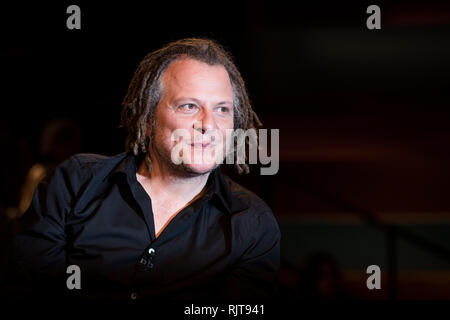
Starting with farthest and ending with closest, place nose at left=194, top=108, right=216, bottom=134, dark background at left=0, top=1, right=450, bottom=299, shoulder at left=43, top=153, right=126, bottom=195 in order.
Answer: dark background at left=0, top=1, right=450, bottom=299 → shoulder at left=43, top=153, right=126, bottom=195 → nose at left=194, top=108, right=216, bottom=134

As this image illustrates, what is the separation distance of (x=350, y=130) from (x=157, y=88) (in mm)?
3800

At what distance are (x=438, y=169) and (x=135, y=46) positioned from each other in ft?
13.1

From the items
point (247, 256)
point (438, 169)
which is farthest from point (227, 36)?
point (438, 169)

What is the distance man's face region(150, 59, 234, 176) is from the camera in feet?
3.84

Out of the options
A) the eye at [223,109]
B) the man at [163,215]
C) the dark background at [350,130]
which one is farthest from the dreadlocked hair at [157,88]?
the dark background at [350,130]

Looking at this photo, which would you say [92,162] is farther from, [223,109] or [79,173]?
[223,109]

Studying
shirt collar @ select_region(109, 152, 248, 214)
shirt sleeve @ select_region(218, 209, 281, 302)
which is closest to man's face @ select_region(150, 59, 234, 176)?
shirt collar @ select_region(109, 152, 248, 214)

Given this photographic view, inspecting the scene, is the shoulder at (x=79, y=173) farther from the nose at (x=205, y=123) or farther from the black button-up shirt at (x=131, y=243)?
the nose at (x=205, y=123)

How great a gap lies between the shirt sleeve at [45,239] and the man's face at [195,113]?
0.28 m

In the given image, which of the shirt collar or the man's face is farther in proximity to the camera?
A: the shirt collar

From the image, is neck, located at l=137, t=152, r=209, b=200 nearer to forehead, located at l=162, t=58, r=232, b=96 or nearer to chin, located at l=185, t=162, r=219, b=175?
chin, located at l=185, t=162, r=219, b=175

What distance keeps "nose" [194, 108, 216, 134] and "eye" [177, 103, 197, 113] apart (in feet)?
0.10

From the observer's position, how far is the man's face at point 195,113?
117cm
